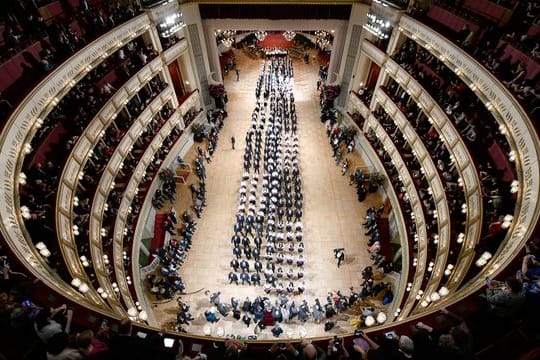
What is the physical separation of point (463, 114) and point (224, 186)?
1577cm

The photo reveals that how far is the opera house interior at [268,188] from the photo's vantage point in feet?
25.6

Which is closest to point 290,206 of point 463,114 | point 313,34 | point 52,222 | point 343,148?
point 343,148

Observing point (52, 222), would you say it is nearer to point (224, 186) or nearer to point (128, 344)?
point (128, 344)

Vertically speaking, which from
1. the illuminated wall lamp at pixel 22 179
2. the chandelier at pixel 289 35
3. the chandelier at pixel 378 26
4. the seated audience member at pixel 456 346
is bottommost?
the seated audience member at pixel 456 346

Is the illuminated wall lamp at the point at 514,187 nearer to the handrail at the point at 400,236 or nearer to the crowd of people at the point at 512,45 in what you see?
the crowd of people at the point at 512,45

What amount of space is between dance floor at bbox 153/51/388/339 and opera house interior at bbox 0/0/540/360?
130 mm

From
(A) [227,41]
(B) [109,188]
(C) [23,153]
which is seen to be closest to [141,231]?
(B) [109,188]

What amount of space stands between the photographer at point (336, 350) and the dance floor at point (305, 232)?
878 cm

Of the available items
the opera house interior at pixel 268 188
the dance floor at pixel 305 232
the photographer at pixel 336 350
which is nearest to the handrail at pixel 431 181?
the opera house interior at pixel 268 188

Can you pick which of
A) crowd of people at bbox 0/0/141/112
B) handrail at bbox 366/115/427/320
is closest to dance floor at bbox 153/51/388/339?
handrail at bbox 366/115/427/320

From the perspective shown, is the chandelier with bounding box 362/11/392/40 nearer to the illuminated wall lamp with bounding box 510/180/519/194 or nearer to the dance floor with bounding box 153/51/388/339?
the dance floor with bounding box 153/51/388/339

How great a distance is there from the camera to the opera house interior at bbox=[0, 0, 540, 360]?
308 inches

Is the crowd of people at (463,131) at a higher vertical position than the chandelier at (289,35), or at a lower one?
lower

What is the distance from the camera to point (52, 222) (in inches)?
474
